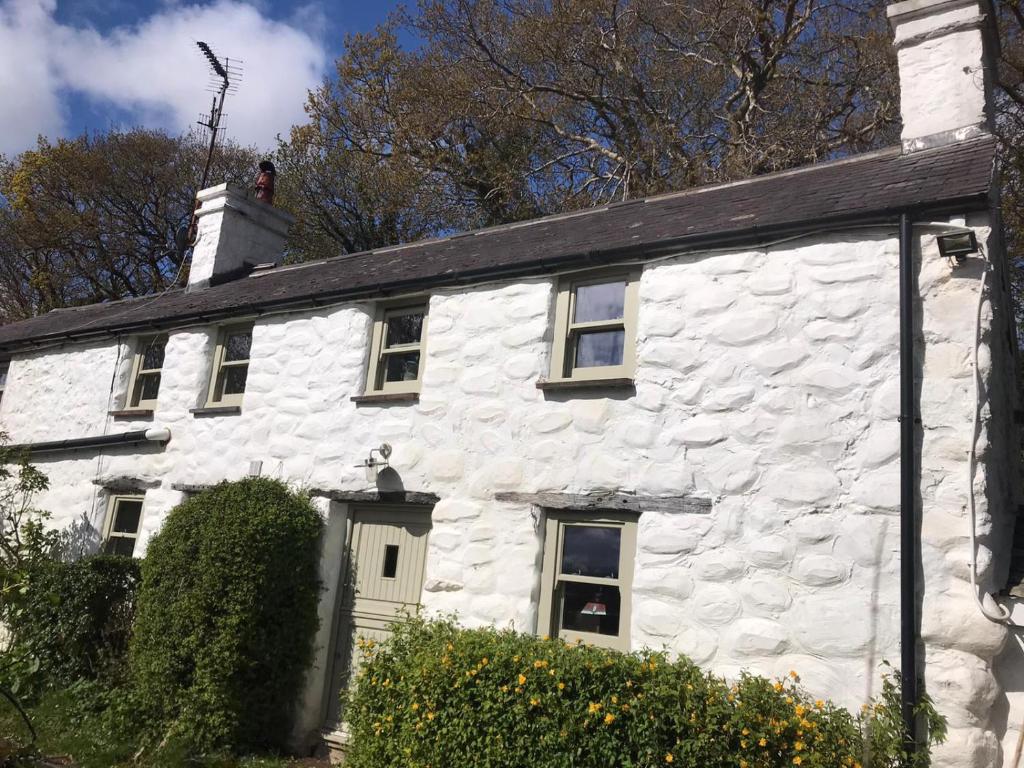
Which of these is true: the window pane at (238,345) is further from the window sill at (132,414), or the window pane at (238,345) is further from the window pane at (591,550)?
the window pane at (591,550)

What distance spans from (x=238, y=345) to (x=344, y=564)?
4.02 metres

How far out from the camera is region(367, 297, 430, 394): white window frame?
9.10 meters

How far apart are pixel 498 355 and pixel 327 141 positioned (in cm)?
1546

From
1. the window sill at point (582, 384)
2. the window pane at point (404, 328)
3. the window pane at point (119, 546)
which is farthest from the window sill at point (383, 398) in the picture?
the window pane at point (119, 546)

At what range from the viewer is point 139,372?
12.0 m

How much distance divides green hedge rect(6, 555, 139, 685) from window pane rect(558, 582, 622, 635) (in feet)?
17.8

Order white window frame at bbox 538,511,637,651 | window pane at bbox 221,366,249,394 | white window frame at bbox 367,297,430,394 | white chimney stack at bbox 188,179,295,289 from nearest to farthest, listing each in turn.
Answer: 1. white window frame at bbox 538,511,637,651
2. white window frame at bbox 367,297,430,394
3. window pane at bbox 221,366,249,394
4. white chimney stack at bbox 188,179,295,289

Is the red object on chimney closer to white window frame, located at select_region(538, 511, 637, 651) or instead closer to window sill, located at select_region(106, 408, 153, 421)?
window sill, located at select_region(106, 408, 153, 421)

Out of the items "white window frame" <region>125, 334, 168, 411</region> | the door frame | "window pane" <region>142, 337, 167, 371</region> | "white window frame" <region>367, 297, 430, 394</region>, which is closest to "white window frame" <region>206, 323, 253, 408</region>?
"white window frame" <region>125, 334, 168, 411</region>

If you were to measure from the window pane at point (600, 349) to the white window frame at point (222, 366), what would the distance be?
4677 mm

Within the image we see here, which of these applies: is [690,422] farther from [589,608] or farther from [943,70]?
[943,70]

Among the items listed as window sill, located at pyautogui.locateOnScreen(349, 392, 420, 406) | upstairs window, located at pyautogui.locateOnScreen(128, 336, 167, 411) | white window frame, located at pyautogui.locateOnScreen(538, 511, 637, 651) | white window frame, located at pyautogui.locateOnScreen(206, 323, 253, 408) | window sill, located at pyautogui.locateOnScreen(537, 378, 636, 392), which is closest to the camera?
white window frame, located at pyautogui.locateOnScreen(538, 511, 637, 651)

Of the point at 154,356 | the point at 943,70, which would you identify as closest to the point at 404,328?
the point at 154,356

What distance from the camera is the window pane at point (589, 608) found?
7.14 m
